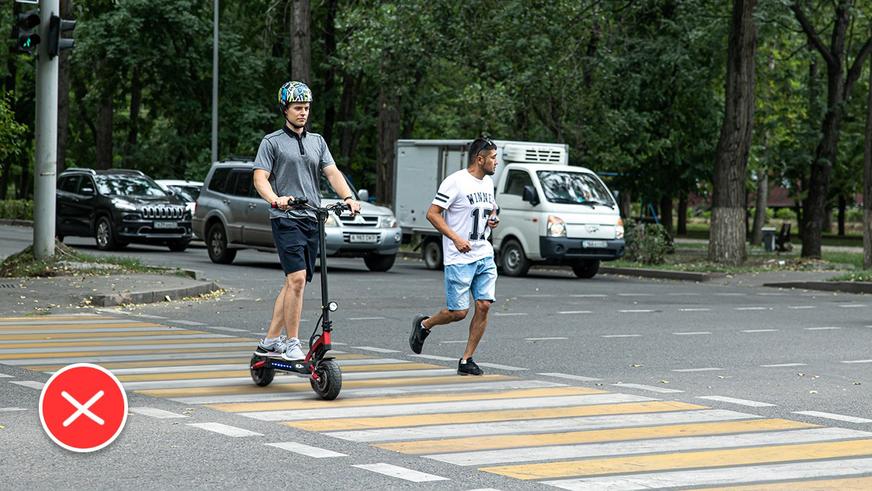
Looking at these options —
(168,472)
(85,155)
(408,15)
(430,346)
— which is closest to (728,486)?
(168,472)

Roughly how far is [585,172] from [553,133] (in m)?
7.02

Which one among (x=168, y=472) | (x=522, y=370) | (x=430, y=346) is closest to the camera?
(x=168, y=472)

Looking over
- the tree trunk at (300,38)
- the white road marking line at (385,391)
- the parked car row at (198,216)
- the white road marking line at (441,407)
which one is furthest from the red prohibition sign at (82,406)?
the tree trunk at (300,38)

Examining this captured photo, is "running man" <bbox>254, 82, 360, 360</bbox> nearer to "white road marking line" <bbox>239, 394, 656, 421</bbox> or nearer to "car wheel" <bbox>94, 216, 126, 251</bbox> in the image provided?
"white road marking line" <bbox>239, 394, 656, 421</bbox>

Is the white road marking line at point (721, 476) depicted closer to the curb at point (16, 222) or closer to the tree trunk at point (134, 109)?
the tree trunk at point (134, 109)

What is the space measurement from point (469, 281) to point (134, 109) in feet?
153

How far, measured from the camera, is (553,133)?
35.3 m

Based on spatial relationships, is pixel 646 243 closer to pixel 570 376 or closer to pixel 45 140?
pixel 45 140

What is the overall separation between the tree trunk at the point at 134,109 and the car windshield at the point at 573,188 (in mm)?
24548

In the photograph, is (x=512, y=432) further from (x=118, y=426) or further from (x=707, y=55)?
(x=707, y=55)

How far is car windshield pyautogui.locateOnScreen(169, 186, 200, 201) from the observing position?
38.2m

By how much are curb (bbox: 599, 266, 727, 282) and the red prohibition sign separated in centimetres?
2167

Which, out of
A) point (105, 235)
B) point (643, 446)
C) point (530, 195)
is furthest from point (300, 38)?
point (643, 446)

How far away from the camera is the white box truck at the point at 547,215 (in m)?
27.0
